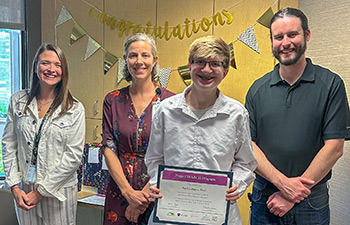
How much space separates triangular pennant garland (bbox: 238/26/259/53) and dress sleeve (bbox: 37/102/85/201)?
1.30 m

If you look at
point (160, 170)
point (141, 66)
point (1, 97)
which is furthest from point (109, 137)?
point (1, 97)

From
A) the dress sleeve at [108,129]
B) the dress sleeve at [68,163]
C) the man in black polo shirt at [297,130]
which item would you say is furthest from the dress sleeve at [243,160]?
the dress sleeve at [68,163]

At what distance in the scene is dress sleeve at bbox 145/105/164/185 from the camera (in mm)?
1521

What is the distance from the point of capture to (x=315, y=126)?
167cm

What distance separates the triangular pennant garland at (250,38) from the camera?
8.61 feet

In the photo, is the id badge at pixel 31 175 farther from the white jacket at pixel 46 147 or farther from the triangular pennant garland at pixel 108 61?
the triangular pennant garland at pixel 108 61

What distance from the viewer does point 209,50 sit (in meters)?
1.38

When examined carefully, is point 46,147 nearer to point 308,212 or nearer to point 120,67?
point 120,67

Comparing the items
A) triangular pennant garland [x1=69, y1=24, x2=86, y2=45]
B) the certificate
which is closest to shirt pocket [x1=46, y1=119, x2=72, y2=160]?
the certificate

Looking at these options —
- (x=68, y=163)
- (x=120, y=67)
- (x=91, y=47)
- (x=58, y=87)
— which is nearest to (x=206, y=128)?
(x=68, y=163)

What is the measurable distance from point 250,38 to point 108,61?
1278 millimetres

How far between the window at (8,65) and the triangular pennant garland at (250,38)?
7.24 ft

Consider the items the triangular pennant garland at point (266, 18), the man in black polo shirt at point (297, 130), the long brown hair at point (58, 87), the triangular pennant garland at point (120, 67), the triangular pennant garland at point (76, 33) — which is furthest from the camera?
the triangular pennant garland at point (76, 33)

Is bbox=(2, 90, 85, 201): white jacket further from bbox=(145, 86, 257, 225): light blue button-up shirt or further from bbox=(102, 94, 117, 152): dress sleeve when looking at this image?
bbox=(145, 86, 257, 225): light blue button-up shirt
